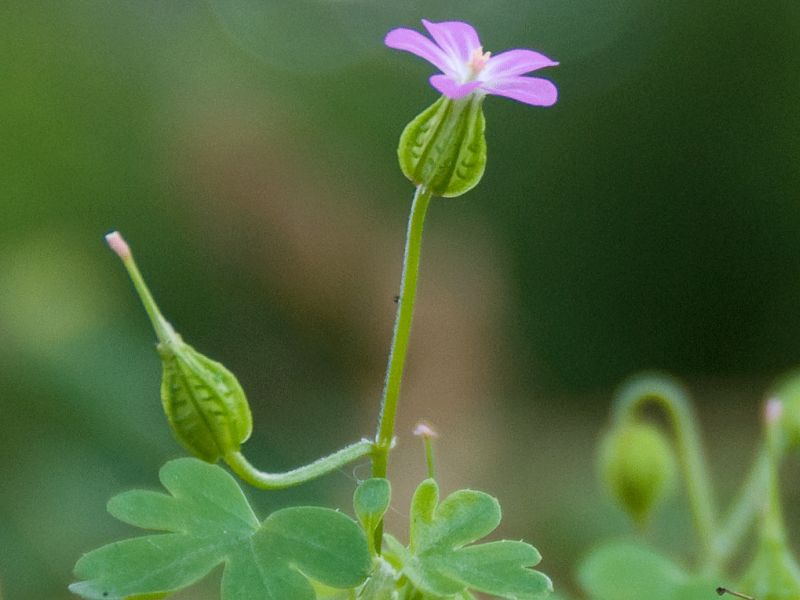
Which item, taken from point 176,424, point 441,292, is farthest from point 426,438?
point 441,292

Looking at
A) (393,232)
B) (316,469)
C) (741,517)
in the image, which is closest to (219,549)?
(316,469)

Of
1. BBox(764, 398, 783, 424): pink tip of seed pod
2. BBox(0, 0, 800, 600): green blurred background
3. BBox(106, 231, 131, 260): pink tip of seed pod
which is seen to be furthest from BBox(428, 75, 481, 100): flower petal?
BBox(0, 0, 800, 600): green blurred background

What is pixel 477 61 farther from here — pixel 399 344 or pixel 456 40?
pixel 399 344

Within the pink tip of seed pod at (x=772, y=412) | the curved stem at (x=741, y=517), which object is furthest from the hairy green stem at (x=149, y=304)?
the curved stem at (x=741, y=517)

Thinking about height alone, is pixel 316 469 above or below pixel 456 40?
below

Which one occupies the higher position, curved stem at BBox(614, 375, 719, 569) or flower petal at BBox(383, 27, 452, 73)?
flower petal at BBox(383, 27, 452, 73)

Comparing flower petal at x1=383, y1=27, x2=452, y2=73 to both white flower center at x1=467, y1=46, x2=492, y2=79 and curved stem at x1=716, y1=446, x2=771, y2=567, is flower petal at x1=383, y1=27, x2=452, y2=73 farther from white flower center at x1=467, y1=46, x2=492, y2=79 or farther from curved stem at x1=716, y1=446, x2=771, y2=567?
curved stem at x1=716, y1=446, x2=771, y2=567

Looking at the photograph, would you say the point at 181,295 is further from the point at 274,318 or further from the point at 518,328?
the point at 518,328
